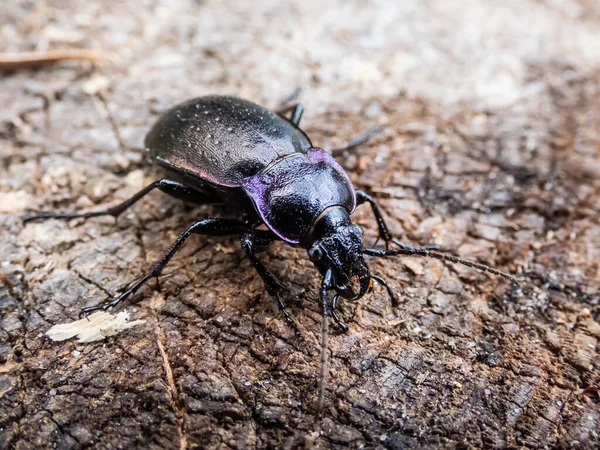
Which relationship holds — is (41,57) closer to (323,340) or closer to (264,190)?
(264,190)

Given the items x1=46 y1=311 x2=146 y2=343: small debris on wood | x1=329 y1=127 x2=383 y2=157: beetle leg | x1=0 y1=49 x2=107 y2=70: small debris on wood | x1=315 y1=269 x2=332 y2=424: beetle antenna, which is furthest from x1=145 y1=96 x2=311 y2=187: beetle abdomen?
x1=0 y1=49 x2=107 y2=70: small debris on wood

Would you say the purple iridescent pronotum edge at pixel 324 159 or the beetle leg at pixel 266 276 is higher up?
the purple iridescent pronotum edge at pixel 324 159

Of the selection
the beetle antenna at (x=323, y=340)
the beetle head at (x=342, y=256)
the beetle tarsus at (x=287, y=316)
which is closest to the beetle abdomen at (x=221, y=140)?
the beetle head at (x=342, y=256)

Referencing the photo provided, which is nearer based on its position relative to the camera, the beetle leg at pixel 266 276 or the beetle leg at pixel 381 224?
the beetle leg at pixel 266 276

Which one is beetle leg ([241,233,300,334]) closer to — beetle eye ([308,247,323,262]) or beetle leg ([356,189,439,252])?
beetle eye ([308,247,323,262])

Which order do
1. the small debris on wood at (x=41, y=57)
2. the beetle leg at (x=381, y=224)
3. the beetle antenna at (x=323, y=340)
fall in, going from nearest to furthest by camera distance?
the beetle antenna at (x=323, y=340) < the beetle leg at (x=381, y=224) < the small debris on wood at (x=41, y=57)

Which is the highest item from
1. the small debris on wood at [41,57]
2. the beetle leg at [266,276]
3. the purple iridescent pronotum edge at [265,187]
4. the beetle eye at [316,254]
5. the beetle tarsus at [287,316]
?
the small debris on wood at [41,57]

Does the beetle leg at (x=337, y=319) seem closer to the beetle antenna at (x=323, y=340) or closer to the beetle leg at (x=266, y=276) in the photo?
the beetle antenna at (x=323, y=340)

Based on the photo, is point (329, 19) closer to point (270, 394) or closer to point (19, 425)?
point (270, 394)
